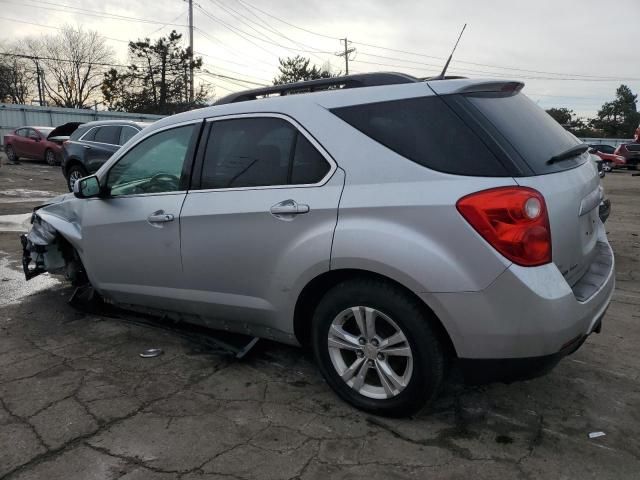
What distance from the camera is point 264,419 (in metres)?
2.79

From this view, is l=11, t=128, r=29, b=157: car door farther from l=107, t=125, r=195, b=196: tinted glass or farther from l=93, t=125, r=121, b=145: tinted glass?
l=107, t=125, r=195, b=196: tinted glass

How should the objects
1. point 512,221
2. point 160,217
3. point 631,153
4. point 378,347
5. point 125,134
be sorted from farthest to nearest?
point 631,153
point 125,134
point 160,217
point 378,347
point 512,221

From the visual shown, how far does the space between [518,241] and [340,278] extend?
903 millimetres

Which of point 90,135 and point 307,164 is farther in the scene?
point 90,135

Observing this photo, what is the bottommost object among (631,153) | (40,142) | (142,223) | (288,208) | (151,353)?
(151,353)

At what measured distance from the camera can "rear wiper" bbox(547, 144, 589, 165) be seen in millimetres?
2607

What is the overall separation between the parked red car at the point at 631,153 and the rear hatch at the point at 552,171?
2797cm

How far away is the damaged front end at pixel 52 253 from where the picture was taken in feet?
14.6

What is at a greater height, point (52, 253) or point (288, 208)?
point (288, 208)

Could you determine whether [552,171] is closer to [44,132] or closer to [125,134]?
[125,134]

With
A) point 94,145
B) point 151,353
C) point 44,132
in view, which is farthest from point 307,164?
point 44,132

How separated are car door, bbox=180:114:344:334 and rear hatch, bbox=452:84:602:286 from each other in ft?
2.67

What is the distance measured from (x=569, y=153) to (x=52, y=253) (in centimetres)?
410

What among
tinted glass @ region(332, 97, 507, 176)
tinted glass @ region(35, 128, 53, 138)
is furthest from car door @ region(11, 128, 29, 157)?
tinted glass @ region(332, 97, 507, 176)
